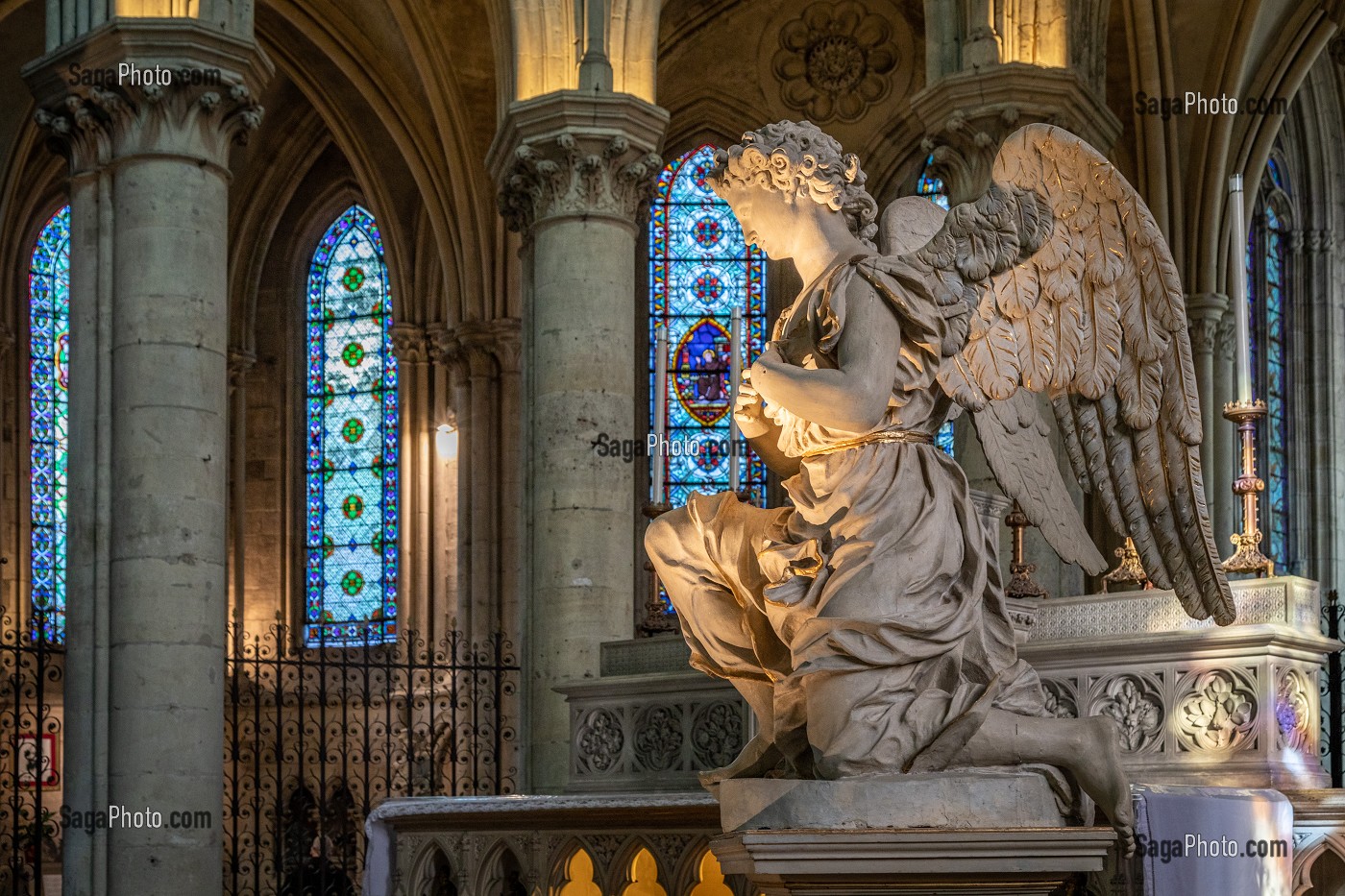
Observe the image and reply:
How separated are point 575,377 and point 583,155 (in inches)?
52.5

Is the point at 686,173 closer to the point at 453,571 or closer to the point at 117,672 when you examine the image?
the point at 453,571

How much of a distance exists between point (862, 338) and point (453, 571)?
54.0ft

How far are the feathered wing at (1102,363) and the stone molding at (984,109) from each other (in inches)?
271

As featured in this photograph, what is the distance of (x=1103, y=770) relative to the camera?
161 inches

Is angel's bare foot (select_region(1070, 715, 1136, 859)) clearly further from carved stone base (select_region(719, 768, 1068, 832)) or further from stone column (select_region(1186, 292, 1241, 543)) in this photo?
stone column (select_region(1186, 292, 1241, 543))

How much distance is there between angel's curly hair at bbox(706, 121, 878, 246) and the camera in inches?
174

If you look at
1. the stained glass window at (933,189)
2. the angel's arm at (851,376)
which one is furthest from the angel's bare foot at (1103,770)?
the stained glass window at (933,189)

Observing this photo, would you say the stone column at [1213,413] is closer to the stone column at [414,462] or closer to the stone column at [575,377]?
the stone column at [575,377]

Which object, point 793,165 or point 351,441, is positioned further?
point 351,441

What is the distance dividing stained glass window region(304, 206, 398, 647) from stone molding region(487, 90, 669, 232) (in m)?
9.59

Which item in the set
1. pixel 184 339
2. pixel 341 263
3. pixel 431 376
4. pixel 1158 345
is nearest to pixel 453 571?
pixel 431 376

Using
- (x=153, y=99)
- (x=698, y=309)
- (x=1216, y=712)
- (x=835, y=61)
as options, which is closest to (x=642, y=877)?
(x=1216, y=712)

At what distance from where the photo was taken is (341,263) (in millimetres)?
22406

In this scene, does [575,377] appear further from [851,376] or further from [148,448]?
[851,376]
